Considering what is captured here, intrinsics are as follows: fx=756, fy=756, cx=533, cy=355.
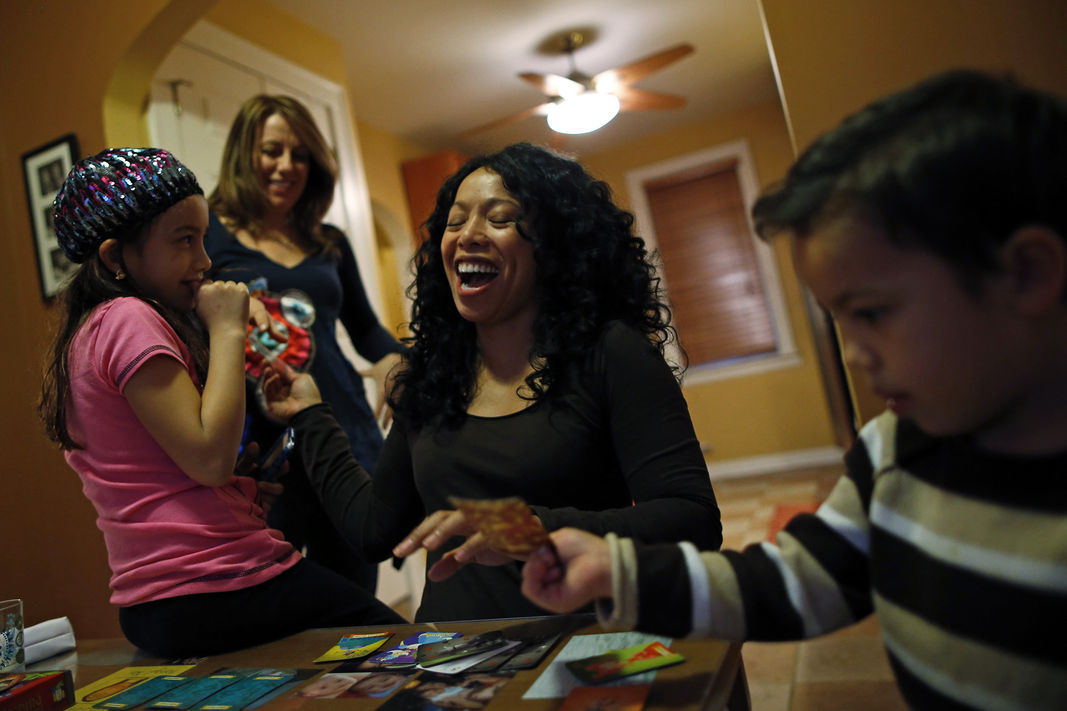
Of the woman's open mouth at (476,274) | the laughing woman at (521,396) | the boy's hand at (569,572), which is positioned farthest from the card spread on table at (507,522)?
the woman's open mouth at (476,274)

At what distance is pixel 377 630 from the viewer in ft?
3.53

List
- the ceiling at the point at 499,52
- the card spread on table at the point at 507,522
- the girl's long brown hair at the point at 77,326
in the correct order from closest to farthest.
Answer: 1. the card spread on table at the point at 507,522
2. the girl's long brown hair at the point at 77,326
3. the ceiling at the point at 499,52

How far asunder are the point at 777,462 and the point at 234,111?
198 inches

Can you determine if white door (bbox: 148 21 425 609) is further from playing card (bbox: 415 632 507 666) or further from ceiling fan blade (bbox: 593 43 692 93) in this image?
A: playing card (bbox: 415 632 507 666)

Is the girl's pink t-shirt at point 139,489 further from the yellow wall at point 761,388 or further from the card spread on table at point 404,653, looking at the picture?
the yellow wall at point 761,388

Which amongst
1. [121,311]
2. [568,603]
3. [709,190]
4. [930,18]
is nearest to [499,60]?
[709,190]

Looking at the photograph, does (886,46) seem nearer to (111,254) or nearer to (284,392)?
(284,392)

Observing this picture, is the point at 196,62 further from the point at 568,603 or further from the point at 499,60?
the point at 568,603

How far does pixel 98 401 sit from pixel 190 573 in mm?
300

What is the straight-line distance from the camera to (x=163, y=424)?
1.13 meters

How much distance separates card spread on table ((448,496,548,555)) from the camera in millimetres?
665

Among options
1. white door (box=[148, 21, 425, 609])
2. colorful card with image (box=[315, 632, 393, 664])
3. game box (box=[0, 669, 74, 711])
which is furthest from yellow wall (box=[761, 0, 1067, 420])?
white door (box=[148, 21, 425, 609])

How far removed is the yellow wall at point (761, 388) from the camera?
6.33m

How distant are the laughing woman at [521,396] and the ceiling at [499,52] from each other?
247cm
